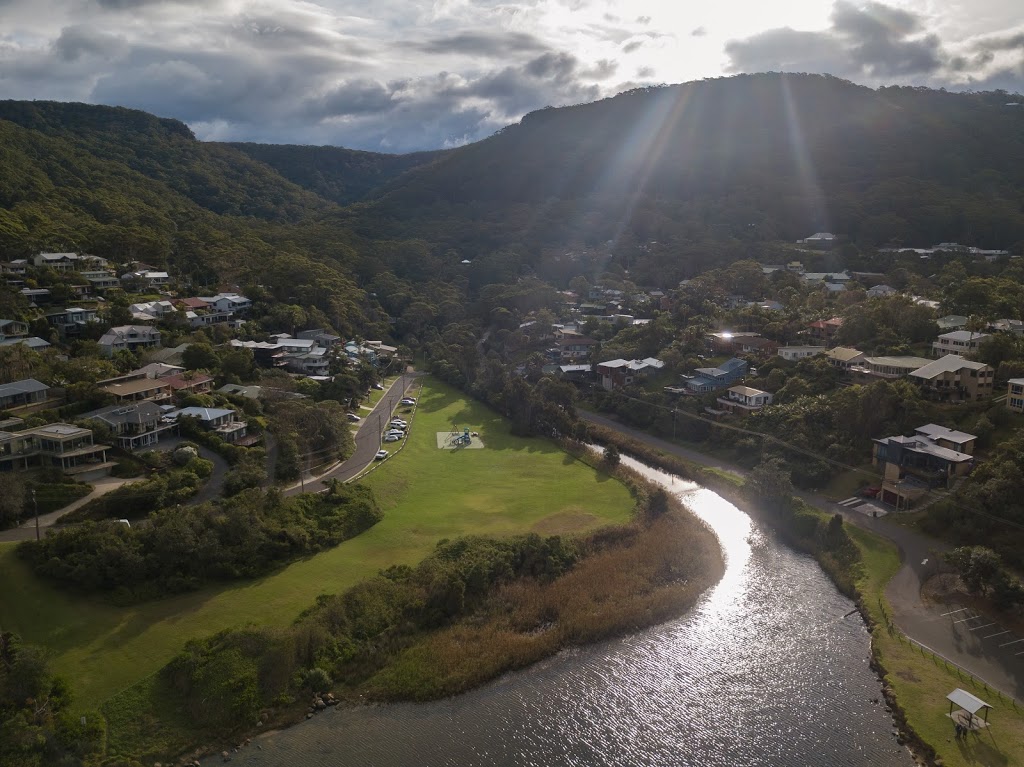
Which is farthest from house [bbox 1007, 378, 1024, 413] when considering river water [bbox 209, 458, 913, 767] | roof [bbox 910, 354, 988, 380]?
river water [bbox 209, 458, 913, 767]

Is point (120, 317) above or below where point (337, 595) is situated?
above

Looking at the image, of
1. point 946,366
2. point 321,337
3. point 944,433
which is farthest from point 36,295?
point 946,366

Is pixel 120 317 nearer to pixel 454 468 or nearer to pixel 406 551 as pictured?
pixel 454 468

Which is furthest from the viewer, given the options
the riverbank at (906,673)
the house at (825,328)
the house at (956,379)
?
the house at (825,328)

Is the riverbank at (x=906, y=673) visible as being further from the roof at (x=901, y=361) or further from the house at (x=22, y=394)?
the house at (x=22, y=394)

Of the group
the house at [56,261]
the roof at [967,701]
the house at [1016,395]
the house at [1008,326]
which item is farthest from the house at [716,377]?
the house at [56,261]

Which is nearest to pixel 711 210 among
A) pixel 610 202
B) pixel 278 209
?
pixel 610 202
